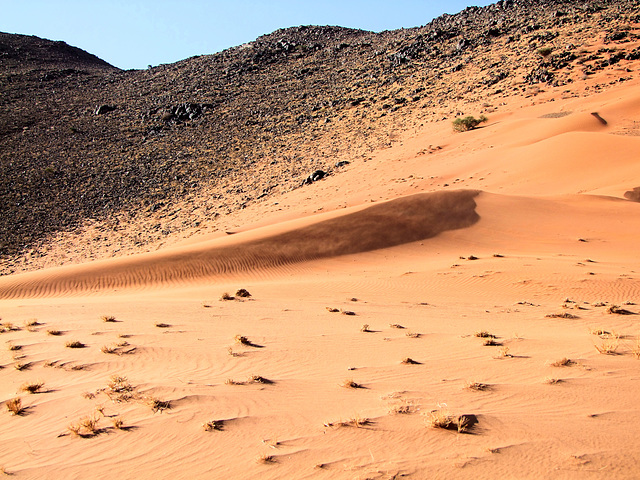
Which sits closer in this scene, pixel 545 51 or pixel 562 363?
pixel 562 363

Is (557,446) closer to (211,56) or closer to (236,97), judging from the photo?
(236,97)

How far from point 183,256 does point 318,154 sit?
23151mm

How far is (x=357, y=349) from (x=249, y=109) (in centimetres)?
4806

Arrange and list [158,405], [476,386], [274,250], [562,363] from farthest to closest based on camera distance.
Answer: [274,250] → [562,363] → [476,386] → [158,405]

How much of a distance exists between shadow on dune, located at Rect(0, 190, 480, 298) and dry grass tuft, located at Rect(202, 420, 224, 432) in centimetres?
1273

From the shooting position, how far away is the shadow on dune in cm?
1752

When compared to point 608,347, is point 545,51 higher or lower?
higher

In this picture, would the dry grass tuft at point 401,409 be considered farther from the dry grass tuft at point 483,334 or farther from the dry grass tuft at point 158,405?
the dry grass tuft at point 483,334

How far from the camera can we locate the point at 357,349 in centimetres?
798

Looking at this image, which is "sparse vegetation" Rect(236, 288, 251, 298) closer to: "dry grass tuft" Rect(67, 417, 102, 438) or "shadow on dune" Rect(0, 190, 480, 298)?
"shadow on dune" Rect(0, 190, 480, 298)

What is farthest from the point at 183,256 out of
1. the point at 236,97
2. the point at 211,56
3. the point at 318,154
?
the point at 211,56

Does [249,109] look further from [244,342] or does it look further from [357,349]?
[357,349]

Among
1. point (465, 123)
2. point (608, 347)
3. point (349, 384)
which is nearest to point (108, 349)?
point (349, 384)

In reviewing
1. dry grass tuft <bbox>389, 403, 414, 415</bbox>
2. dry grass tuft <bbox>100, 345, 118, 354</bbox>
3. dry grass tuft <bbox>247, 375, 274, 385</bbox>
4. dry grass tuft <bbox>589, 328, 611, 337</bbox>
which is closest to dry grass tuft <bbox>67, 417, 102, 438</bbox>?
dry grass tuft <bbox>247, 375, 274, 385</bbox>
